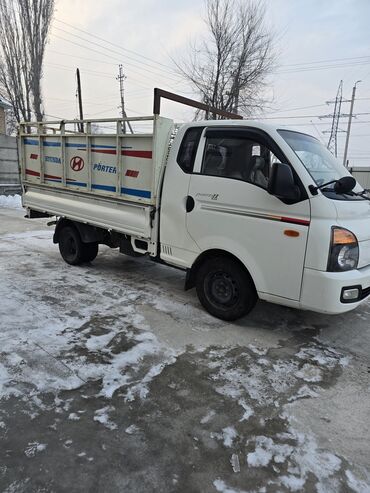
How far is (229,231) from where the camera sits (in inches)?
160

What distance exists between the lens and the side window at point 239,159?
3.79 meters

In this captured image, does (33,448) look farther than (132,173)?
No

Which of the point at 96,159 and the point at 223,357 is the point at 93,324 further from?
the point at 96,159

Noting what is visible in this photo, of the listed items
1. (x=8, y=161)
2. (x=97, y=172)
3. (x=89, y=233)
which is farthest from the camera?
(x=8, y=161)

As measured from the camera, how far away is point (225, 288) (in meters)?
4.29

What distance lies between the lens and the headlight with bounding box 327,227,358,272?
3.35 m

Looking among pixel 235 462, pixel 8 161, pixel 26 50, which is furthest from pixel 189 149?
pixel 26 50

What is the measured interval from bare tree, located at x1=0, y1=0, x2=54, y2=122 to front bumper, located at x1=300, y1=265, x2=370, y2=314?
2696 cm

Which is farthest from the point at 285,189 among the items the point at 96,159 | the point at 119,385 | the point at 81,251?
the point at 81,251

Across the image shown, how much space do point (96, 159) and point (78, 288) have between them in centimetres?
196

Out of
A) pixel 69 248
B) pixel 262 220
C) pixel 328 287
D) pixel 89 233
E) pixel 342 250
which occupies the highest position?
pixel 262 220

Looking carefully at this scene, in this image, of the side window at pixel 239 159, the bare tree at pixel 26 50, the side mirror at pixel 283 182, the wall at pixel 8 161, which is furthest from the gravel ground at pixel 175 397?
the bare tree at pixel 26 50

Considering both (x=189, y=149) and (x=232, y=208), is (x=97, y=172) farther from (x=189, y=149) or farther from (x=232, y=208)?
(x=232, y=208)

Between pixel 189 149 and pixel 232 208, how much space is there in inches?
39.8
